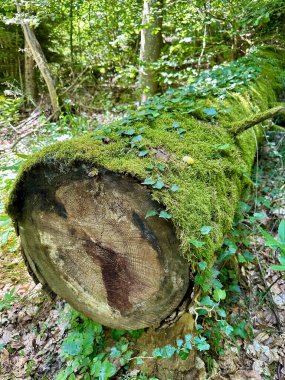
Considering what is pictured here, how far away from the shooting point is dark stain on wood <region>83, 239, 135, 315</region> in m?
1.56

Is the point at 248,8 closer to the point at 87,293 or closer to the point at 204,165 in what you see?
the point at 204,165

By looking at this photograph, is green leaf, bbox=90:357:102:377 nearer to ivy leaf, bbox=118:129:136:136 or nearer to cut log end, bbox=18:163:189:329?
cut log end, bbox=18:163:189:329

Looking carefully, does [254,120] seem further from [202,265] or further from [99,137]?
[202,265]

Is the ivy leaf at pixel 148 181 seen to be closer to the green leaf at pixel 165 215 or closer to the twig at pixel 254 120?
the green leaf at pixel 165 215

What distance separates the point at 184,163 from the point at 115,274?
74 cm

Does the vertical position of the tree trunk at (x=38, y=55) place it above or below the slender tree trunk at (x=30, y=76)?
above

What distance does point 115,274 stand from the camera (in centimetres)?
161

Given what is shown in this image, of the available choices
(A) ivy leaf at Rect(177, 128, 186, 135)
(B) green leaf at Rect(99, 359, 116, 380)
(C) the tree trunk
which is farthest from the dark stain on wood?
(C) the tree trunk

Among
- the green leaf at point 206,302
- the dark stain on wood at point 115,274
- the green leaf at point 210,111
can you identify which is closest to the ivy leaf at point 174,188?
the dark stain on wood at point 115,274

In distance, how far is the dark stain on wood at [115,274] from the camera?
156cm

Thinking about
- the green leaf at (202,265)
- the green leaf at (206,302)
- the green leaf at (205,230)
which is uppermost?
the green leaf at (205,230)

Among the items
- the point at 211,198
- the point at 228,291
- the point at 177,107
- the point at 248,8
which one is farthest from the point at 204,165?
the point at 248,8

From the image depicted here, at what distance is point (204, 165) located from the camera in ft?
5.57

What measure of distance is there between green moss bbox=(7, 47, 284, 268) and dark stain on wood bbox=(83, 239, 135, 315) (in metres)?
0.42
